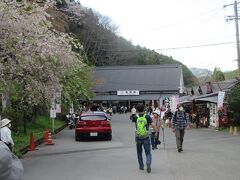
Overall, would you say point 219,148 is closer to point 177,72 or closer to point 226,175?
point 226,175

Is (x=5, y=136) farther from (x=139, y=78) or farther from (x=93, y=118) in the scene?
(x=139, y=78)

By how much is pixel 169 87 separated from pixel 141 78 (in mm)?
5376

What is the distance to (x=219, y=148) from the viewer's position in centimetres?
1770

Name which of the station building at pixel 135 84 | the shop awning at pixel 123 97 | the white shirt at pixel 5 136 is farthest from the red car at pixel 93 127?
the shop awning at pixel 123 97

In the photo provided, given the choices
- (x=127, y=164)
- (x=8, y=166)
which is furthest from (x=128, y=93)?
(x=8, y=166)

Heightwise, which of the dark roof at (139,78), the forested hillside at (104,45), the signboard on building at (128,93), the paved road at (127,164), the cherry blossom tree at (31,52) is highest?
the forested hillside at (104,45)

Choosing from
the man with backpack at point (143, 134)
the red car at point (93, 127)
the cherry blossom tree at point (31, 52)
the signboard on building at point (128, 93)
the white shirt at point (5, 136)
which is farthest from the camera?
the signboard on building at point (128, 93)

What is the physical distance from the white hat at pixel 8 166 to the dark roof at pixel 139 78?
222 ft

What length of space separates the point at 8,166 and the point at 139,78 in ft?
237

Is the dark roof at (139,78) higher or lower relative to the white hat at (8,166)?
higher

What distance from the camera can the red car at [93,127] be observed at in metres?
22.8

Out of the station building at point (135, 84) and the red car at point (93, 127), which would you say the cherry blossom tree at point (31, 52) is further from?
the station building at point (135, 84)

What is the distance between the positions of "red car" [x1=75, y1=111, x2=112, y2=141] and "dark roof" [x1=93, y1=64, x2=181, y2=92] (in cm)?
4918

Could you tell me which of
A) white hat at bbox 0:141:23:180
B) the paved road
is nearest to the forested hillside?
the paved road
